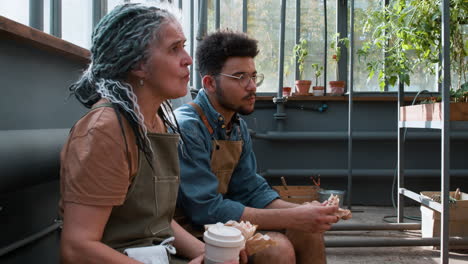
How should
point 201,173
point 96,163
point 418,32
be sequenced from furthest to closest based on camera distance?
1. point 418,32
2. point 201,173
3. point 96,163

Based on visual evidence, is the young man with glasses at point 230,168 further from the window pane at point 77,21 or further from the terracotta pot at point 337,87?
the terracotta pot at point 337,87

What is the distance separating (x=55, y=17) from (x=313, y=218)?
4.28 ft

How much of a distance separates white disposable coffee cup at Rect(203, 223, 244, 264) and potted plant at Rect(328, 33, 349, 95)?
3745 millimetres

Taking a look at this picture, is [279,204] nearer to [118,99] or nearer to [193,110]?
[193,110]

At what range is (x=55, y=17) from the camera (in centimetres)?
177

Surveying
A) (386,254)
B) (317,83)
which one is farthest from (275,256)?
(317,83)

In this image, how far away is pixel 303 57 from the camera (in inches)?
187

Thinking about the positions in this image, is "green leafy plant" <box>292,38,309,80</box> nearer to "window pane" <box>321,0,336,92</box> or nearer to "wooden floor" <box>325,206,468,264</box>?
"window pane" <box>321,0,336,92</box>

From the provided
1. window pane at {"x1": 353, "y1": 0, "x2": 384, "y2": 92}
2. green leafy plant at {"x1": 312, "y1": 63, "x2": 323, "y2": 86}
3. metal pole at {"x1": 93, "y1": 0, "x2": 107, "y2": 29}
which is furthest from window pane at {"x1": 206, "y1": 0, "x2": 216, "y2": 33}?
metal pole at {"x1": 93, "y1": 0, "x2": 107, "y2": 29}

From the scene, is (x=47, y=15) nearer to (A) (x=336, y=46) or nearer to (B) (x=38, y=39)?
(B) (x=38, y=39)

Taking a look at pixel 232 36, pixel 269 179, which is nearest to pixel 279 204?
pixel 232 36

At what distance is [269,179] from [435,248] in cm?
194

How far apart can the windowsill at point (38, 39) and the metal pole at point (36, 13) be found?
17 cm

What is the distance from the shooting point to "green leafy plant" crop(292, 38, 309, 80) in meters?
4.68
